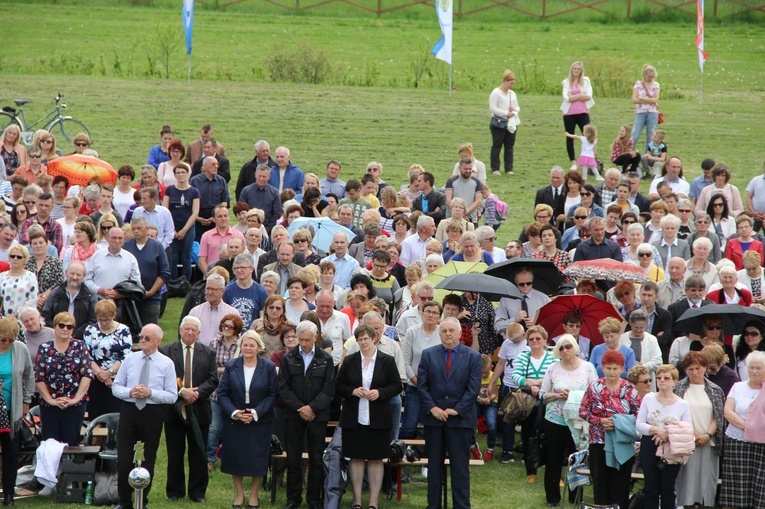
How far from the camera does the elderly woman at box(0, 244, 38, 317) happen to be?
12.8 meters

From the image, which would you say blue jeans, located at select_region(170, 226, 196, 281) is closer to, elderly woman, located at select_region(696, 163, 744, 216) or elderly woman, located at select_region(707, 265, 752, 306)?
elderly woman, located at select_region(707, 265, 752, 306)

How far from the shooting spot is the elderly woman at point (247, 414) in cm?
1102

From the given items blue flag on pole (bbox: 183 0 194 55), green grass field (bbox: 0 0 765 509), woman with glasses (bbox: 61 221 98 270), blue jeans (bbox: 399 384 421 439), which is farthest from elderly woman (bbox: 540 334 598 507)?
blue flag on pole (bbox: 183 0 194 55)

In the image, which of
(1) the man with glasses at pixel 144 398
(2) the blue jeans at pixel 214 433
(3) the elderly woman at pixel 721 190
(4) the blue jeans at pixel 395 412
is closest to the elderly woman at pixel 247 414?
(1) the man with glasses at pixel 144 398

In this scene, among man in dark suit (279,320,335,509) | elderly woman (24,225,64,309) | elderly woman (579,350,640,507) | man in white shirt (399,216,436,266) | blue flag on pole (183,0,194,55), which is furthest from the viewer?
blue flag on pole (183,0,194,55)

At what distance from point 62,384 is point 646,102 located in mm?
14641

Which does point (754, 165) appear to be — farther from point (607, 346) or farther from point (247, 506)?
point (247, 506)

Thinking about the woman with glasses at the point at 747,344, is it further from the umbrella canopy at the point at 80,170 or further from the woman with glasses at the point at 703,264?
the umbrella canopy at the point at 80,170

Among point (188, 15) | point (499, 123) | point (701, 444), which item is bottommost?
point (701, 444)

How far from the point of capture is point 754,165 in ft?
79.5

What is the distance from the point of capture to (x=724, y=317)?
12039 mm

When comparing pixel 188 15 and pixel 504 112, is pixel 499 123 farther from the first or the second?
pixel 188 15

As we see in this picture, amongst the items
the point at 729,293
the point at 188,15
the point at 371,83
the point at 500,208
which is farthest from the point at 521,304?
the point at 371,83

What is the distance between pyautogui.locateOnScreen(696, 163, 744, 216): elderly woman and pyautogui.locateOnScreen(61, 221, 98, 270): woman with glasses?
8.58m
